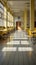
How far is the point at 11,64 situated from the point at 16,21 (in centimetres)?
3696

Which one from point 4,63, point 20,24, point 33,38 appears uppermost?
point 4,63

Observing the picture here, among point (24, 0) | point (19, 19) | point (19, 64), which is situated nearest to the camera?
point (19, 64)

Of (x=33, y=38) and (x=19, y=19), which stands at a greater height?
(x=33, y=38)

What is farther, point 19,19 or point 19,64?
point 19,19

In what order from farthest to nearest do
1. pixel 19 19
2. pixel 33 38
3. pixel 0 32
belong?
pixel 19 19 → pixel 0 32 → pixel 33 38

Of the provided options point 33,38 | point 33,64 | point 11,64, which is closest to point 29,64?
point 33,64

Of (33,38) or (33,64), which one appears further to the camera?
(33,38)

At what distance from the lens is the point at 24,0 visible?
17.0 metres

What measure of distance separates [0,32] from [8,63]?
8.49m

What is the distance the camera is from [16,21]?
41.0m

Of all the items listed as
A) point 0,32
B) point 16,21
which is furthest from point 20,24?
point 0,32

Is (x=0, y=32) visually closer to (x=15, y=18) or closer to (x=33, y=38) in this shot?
(x=33, y=38)

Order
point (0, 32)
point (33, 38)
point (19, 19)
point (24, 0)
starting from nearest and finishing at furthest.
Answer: point (33, 38) < point (0, 32) < point (24, 0) < point (19, 19)

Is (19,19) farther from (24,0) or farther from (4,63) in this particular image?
(4,63)
